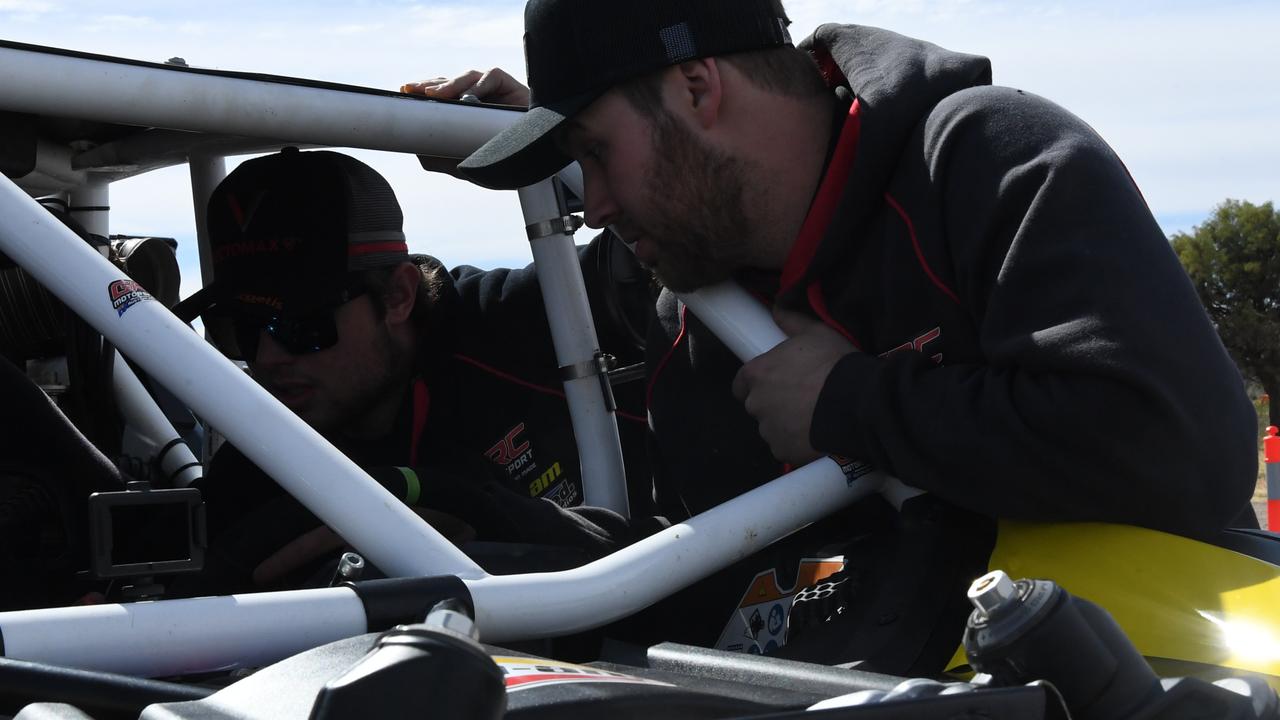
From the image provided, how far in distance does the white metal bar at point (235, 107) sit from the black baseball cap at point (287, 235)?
44cm

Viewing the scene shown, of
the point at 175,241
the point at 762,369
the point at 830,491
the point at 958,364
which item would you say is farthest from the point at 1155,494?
the point at 175,241

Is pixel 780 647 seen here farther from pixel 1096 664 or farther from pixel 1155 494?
pixel 1096 664

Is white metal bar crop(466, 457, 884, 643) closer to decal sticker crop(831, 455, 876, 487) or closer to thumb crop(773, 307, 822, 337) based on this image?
decal sticker crop(831, 455, 876, 487)

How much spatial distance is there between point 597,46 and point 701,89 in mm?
144

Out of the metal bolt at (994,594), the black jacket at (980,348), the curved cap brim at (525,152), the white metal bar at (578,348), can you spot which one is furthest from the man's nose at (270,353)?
the metal bolt at (994,594)

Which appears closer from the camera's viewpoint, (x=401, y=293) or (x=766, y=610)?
(x=766, y=610)

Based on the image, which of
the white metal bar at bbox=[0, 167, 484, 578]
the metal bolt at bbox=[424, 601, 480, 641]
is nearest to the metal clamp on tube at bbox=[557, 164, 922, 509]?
the white metal bar at bbox=[0, 167, 484, 578]

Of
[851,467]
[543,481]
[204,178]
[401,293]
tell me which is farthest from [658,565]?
[204,178]

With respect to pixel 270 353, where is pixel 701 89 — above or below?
above

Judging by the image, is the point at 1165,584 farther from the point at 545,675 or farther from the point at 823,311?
the point at 545,675

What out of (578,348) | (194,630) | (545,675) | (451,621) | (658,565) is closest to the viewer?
(451,621)

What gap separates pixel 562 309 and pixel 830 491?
78 centimetres

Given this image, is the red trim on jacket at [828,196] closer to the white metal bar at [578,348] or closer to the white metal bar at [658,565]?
the white metal bar at [658,565]

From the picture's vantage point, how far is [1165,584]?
1.38 meters
